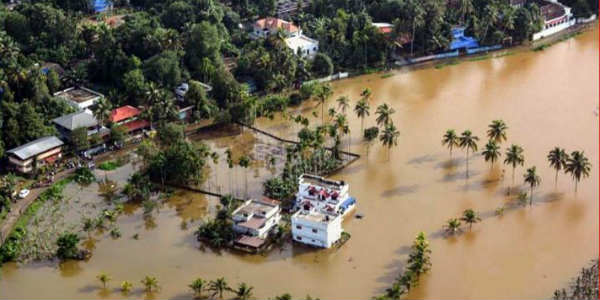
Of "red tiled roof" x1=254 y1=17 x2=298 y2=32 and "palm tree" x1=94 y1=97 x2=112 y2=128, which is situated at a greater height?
"red tiled roof" x1=254 y1=17 x2=298 y2=32

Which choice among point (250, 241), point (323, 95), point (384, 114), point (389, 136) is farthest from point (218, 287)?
point (323, 95)

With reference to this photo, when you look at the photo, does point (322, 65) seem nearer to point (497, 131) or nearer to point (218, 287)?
point (497, 131)

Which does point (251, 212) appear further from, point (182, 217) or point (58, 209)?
point (58, 209)

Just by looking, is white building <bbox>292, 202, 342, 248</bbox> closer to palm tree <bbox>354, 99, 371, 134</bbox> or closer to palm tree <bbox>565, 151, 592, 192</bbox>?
palm tree <bbox>354, 99, 371, 134</bbox>

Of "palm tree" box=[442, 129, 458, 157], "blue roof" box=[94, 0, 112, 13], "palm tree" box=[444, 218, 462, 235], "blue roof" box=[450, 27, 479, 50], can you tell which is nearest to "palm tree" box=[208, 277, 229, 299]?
"palm tree" box=[444, 218, 462, 235]

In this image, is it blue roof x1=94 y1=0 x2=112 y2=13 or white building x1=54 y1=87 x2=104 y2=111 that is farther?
blue roof x1=94 y1=0 x2=112 y2=13

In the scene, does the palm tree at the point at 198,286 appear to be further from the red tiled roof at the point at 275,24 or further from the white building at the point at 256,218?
the red tiled roof at the point at 275,24

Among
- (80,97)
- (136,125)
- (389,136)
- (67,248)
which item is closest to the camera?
(67,248)
